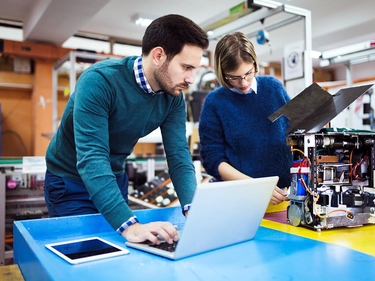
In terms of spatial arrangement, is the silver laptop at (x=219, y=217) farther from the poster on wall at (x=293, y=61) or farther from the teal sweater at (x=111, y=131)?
the poster on wall at (x=293, y=61)

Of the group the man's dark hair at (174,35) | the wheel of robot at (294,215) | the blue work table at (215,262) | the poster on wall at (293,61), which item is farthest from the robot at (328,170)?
the poster on wall at (293,61)

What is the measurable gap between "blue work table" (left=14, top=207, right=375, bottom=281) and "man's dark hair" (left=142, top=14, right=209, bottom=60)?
0.51m

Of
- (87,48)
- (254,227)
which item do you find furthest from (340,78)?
(254,227)

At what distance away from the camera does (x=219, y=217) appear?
0.74 meters

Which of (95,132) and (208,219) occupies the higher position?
(95,132)

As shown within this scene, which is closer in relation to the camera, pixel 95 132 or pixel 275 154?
pixel 95 132

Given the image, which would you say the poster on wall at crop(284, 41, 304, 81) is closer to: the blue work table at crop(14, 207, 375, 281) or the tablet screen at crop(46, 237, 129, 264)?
the blue work table at crop(14, 207, 375, 281)

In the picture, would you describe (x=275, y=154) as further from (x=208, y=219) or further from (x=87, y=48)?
(x=87, y=48)

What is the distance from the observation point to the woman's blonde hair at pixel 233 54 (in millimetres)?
1298

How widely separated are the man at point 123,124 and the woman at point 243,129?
0.23 metres

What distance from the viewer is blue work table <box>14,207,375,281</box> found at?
641mm

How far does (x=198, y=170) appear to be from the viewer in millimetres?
2857

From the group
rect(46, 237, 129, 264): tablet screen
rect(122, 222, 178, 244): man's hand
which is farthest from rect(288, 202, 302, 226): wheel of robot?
rect(46, 237, 129, 264): tablet screen

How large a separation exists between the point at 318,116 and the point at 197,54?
0.42 metres
